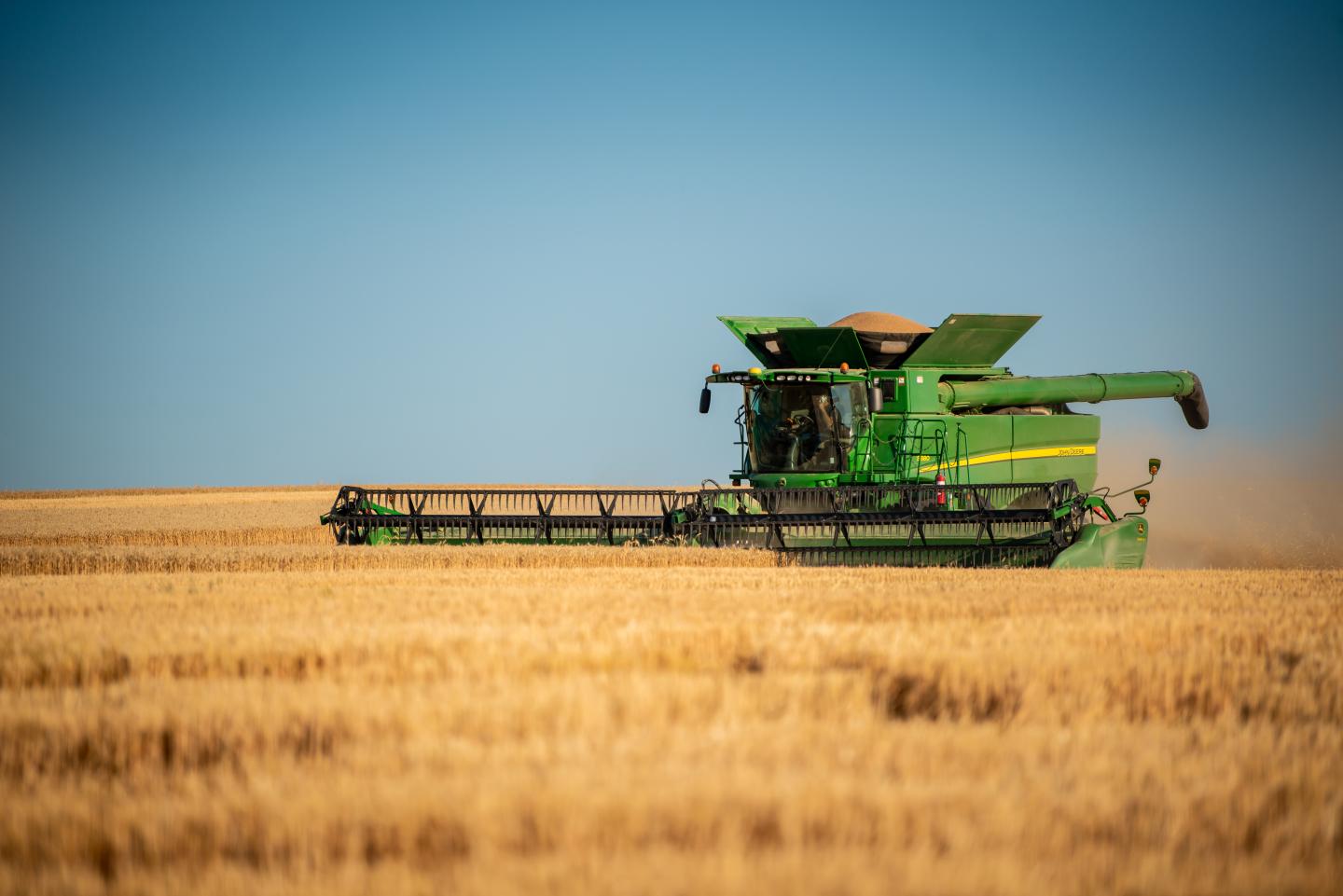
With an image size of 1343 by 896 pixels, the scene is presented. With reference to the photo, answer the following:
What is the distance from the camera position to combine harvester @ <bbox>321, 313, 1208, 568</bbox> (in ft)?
43.8

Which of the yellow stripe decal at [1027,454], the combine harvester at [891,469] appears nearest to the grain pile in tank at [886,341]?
the combine harvester at [891,469]

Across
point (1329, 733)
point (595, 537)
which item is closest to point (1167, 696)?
point (1329, 733)

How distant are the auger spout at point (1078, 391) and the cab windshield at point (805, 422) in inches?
49.9

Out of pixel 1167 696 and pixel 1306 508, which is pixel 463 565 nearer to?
pixel 1167 696

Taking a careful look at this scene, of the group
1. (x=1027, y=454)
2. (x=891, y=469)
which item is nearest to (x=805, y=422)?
(x=891, y=469)

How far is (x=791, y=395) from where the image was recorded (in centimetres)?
1441

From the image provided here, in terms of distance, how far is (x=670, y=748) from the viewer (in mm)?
3719

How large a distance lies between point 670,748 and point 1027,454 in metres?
12.6

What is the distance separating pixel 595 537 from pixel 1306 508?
11.3 metres

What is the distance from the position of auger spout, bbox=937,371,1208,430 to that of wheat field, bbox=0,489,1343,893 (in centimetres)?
753

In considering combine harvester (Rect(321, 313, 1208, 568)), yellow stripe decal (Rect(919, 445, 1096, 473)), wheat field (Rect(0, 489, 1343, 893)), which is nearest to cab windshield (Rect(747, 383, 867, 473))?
combine harvester (Rect(321, 313, 1208, 568))

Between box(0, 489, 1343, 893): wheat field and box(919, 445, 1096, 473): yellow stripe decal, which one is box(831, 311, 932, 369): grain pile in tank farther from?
box(0, 489, 1343, 893): wheat field

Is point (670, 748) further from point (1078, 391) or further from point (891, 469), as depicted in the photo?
point (1078, 391)

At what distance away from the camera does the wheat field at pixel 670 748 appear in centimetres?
277
